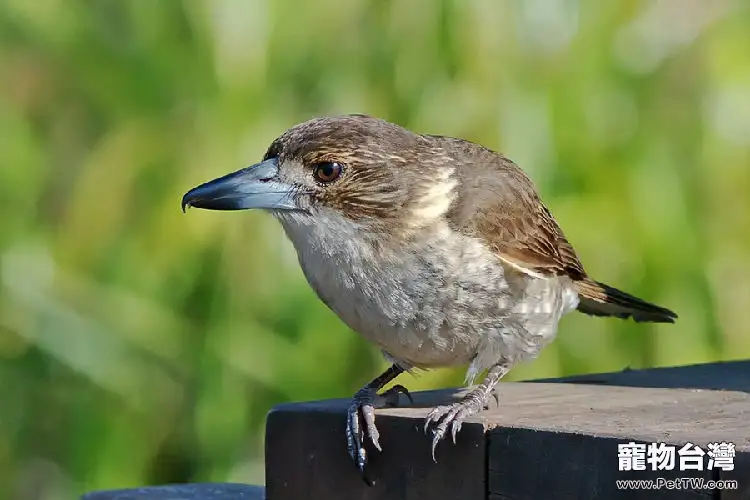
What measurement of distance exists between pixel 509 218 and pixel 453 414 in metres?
1.00

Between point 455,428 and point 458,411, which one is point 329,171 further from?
point 455,428

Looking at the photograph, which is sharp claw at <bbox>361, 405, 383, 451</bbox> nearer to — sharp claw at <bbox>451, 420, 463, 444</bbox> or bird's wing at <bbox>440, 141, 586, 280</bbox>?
sharp claw at <bbox>451, 420, 463, 444</bbox>

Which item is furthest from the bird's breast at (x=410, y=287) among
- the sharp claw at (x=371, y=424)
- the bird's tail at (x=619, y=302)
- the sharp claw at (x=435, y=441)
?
the bird's tail at (x=619, y=302)

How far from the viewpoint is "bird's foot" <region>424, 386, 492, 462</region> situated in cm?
269

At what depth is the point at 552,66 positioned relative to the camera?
4.97 meters

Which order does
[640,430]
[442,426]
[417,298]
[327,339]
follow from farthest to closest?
[327,339] < [417,298] < [442,426] < [640,430]

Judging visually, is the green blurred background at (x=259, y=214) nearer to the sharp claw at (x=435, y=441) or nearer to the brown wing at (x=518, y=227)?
the brown wing at (x=518, y=227)

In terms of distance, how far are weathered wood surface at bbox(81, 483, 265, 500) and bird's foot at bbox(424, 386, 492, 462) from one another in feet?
2.53

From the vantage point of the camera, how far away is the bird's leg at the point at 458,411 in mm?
2692

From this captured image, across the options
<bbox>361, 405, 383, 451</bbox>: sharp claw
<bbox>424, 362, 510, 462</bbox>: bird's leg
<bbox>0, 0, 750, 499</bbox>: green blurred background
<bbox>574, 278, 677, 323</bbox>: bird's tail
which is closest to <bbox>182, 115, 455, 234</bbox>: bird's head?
<bbox>424, 362, 510, 462</bbox>: bird's leg

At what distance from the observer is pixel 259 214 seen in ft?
15.9

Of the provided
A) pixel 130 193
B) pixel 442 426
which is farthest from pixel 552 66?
pixel 442 426

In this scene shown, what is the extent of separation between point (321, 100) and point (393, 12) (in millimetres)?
419

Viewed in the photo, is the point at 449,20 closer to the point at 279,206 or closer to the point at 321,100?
the point at 321,100
